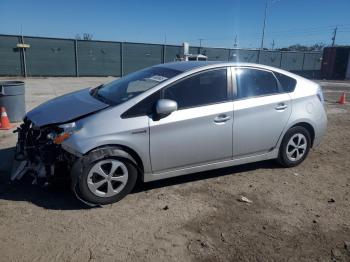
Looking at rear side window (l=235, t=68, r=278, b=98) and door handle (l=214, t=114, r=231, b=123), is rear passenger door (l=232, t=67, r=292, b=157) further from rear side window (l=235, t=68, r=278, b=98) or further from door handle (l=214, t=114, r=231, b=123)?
door handle (l=214, t=114, r=231, b=123)

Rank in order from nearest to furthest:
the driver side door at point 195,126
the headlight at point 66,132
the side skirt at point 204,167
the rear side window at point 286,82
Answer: the headlight at point 66,132, the driver side door at point 195,126, the side skirt at point 204,167, the rear side window at point 286,82

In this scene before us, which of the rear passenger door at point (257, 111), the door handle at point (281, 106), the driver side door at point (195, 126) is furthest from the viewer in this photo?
the door handle at point (281, 106)

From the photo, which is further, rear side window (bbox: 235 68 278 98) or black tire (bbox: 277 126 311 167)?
black tire (bbox: 277 126 311 167)

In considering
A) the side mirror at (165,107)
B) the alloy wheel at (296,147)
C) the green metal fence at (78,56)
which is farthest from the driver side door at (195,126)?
the green metal fence at (78,56)

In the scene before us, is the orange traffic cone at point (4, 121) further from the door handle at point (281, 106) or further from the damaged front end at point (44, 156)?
the door handle at point (281, 106)

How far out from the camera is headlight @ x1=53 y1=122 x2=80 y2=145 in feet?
12.0

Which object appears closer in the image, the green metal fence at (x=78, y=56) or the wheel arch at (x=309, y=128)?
the wheel arch at (x=309, y=128)

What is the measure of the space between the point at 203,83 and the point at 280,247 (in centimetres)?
219

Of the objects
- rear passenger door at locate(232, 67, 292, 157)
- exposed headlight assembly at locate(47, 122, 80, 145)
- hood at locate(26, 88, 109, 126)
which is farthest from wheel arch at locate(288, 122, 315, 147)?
exposed headlight assembly at locate(47, 122, 80, 145)

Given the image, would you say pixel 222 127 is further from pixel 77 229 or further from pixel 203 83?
pixel 77 229

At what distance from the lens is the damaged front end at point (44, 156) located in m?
3.72

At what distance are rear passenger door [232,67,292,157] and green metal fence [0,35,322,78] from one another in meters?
18.3

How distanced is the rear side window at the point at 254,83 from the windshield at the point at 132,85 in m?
0.90

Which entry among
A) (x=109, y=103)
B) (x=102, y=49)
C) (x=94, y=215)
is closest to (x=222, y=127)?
(x=109, y=103)
